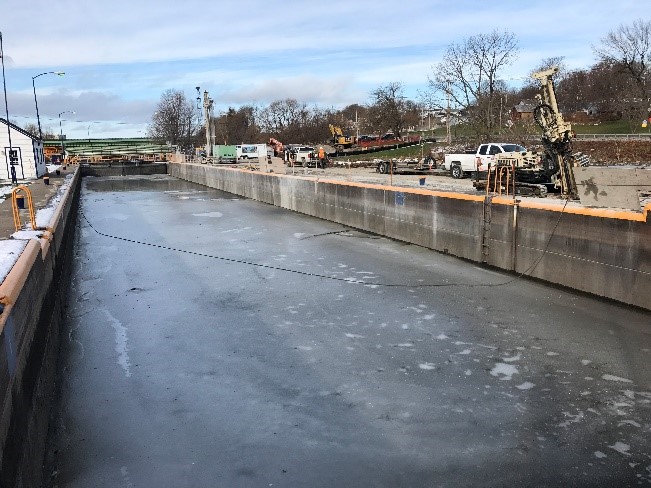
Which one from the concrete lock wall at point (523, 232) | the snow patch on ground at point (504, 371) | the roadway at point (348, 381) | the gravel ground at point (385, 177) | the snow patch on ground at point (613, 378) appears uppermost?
the gravel ground at point (385, 177)

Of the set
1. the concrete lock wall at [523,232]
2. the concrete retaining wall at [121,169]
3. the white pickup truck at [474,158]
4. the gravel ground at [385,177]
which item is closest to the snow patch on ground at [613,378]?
the concrete lock wall at [523,232]

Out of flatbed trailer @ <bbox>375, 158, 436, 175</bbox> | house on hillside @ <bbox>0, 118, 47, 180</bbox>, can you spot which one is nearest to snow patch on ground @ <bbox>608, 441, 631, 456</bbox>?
flatbed trailer @ <bbox>375, 158, 436, 175</bbox>

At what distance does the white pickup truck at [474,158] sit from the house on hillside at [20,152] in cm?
3130

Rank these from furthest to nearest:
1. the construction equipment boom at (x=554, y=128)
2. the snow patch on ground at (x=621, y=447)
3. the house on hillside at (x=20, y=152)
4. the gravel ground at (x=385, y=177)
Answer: the house on hillside at (x=20, y=152) < the gravel ground at (x=385, y=177) < the construction equipment boom at (x=554, y=128) < the snow patch on ground at (x=621, y=447)

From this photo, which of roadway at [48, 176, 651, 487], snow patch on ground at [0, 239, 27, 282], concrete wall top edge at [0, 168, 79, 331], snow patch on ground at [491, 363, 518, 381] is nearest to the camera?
concrete wall top edge at [0, 168, 79, 331]

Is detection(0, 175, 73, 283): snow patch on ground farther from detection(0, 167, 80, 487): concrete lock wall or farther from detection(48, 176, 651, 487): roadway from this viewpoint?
detection(48, 176, 651, 487): roadway

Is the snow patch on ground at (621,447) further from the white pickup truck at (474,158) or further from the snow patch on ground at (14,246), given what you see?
the white pickup truck at (474,158)

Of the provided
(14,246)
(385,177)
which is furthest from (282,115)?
(14,246)

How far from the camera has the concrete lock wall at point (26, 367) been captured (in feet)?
16.0

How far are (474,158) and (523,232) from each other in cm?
1440

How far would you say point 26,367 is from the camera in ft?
20.9

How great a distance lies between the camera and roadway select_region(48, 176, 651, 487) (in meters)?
6.11

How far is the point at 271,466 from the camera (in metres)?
6.11

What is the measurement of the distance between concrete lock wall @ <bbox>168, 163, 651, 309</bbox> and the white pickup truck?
266 inches
